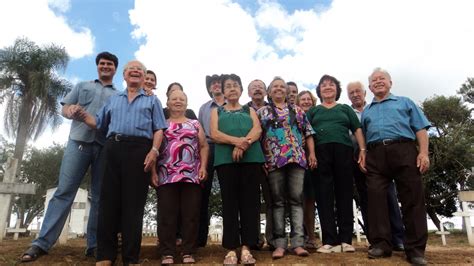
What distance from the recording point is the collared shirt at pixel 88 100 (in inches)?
172

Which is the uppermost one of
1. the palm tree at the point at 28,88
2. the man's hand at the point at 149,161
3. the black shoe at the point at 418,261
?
the palm tree at the point at 28,88

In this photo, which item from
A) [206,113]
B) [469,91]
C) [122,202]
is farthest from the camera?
[469,91]

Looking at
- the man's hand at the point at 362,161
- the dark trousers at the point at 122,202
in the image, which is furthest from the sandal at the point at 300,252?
the dark trousers at the point at 122,202

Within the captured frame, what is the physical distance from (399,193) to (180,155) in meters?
2.63

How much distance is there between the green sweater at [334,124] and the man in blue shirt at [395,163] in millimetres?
226

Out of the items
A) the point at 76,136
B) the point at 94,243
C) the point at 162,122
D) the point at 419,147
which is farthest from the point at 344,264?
the point at 76,136

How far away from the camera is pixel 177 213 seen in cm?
398

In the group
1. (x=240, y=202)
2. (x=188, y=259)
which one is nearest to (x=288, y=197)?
(x=240, y=202)

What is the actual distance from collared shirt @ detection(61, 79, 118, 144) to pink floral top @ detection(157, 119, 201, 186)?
2.99 ft

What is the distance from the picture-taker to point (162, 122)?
4000mm

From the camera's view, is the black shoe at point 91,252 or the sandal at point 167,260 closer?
→ the sandal at point 167,260

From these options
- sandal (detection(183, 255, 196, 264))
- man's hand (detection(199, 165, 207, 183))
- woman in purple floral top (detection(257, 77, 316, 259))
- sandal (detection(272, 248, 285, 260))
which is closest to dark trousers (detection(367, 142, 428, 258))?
woman in purple floral top (detection(257, 77, 316, 259))

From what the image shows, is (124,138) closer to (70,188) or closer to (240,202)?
(70,188)

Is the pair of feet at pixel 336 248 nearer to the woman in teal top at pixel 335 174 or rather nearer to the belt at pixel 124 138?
the woman in teal top at pixel 335 174
